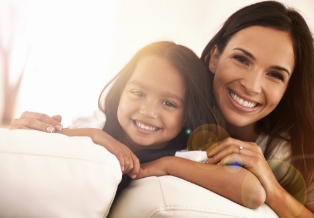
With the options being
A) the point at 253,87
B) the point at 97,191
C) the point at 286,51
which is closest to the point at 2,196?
the point at 97,191

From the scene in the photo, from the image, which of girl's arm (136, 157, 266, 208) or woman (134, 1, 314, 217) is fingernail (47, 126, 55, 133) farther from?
woman (134, 1, 314, 217)

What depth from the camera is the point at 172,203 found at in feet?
2.23

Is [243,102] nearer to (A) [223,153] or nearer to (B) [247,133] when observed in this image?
(B) [247,133]

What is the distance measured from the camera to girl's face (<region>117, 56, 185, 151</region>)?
114 cm

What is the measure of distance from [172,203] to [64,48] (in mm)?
1818

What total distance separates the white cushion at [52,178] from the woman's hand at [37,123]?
347 mm

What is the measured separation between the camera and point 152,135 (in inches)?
46.3

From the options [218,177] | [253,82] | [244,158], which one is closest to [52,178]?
[218,177]

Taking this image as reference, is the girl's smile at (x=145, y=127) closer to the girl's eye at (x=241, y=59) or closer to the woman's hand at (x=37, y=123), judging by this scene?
the woman's hand at (x=37, y=123)

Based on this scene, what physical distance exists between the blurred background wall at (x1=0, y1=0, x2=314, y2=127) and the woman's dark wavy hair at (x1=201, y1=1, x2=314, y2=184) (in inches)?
39.1

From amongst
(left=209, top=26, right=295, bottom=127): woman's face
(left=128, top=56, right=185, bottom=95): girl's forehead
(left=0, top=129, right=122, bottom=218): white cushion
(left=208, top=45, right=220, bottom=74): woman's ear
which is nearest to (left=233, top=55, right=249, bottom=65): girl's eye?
(left=209, top=26, right=295, bottom=127): woman's face

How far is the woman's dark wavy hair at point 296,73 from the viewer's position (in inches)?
49.8

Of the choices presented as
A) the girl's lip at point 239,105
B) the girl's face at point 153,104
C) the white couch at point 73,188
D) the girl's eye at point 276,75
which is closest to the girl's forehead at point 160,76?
the girl's face at point 153,104

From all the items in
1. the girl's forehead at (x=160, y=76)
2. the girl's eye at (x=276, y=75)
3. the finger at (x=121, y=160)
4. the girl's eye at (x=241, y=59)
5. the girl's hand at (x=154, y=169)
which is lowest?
the girl's hand at (x=154, y=169)
